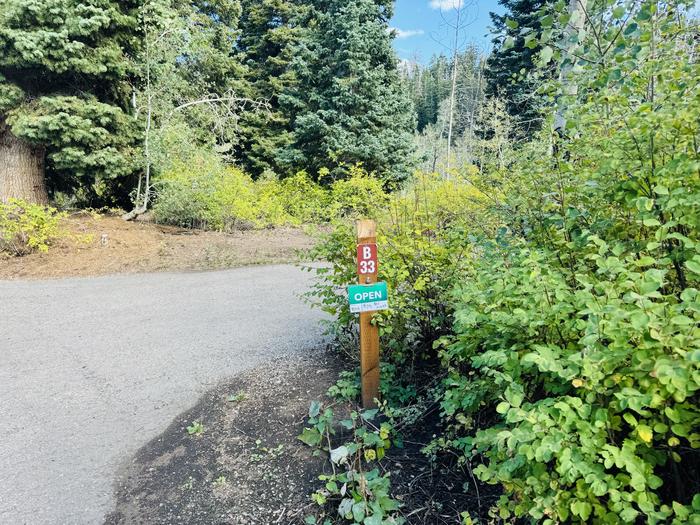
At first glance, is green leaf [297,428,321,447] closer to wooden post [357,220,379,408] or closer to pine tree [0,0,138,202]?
wooden post [357,220,379,408]

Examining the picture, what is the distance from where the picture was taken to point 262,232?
11.3m

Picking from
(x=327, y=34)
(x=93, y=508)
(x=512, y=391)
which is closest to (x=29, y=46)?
(x=93, y=508)

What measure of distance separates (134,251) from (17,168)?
2879 millimetres

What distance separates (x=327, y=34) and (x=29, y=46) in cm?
972

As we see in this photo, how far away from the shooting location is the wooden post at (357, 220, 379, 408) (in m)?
2.78

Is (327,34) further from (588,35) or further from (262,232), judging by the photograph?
(588,35)

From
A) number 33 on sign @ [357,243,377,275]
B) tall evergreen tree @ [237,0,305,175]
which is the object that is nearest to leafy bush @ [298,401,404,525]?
number 33 on sign @ [357,243,377,275]

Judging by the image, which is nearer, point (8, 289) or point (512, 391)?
point (512, 391)

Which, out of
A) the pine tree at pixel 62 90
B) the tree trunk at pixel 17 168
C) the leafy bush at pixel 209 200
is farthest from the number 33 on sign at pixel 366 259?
the tree trunk at pixel 17 168

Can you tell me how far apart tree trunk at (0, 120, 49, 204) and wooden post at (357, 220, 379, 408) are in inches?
338

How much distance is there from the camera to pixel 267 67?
17766mm

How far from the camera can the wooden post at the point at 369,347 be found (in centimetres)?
278

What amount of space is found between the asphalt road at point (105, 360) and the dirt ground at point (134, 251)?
540mm

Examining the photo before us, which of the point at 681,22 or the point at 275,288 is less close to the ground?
the point at 681,22
